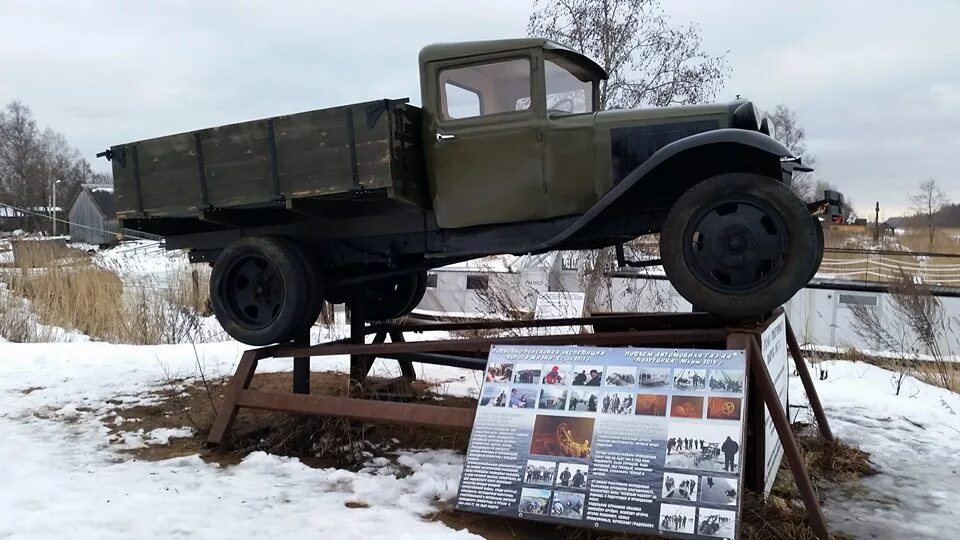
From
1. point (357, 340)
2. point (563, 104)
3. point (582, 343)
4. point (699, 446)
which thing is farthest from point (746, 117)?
point (357, 340)

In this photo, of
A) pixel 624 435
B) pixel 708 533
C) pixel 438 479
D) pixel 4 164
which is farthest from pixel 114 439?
pixel 4 164

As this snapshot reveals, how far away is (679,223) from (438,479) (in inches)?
78.7

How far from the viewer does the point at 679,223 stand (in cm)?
380

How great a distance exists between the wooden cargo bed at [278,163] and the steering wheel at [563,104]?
2.91 ft

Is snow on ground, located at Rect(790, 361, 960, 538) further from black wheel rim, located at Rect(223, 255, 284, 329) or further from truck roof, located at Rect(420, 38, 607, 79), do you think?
black wheel rim, located at Rect(223, 255, 284, 329)

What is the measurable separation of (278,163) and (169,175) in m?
0.86

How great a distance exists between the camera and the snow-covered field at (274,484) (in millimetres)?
3410

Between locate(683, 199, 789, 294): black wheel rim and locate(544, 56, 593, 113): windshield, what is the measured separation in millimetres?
1273

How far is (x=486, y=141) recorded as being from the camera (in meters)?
4.40

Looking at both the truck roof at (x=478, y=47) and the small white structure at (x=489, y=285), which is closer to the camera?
the truck roof at (x=478, y=47)

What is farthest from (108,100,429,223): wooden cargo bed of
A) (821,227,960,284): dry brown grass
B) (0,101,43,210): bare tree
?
(0,101,43,210): bare tree

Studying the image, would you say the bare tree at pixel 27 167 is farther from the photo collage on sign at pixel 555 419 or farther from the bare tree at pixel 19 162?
the photo collage on sign at pixel 555 419

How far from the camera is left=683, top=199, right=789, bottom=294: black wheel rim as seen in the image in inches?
145

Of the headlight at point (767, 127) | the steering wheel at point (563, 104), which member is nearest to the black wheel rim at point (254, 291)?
the steering wheel at point (563, 104)
